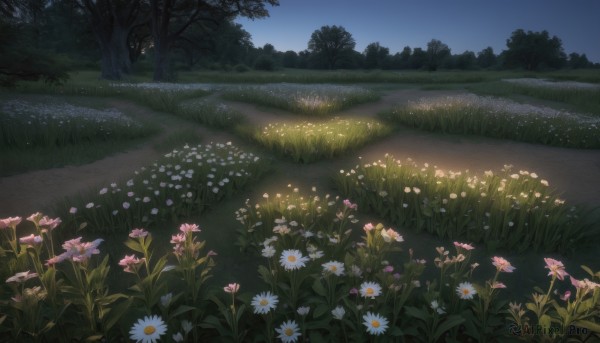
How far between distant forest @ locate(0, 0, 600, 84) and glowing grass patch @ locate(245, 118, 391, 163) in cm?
577

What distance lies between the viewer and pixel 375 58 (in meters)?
72.3

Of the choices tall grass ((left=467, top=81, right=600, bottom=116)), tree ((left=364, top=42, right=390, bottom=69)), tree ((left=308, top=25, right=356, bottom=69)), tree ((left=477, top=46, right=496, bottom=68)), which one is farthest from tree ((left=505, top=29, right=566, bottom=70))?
tall grass ((left=467, top=81, right=600, bottom=116))

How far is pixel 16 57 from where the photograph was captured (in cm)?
791

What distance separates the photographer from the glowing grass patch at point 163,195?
4586mm

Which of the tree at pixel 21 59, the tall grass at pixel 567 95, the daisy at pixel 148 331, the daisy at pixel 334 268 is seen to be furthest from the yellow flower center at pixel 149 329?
the tall grass at pixel 567 95

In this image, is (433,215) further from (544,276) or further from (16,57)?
(16,57)

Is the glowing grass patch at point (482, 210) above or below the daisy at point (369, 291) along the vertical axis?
below

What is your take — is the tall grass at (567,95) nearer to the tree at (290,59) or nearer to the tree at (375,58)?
the tree at (375,58)

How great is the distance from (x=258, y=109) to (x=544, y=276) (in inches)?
393

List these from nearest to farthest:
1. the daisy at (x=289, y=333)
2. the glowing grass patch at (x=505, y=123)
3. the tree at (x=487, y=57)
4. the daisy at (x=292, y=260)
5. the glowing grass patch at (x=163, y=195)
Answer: the daisy at (x=289, y=333) < the daisy at (x=292, y=260) < the glowing grass patch at (x=163, y=195) < the glowing grass patch at (x=505, y=123) < the tree at (x=487, y=57)

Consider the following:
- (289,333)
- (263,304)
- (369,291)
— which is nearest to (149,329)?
(263,304)

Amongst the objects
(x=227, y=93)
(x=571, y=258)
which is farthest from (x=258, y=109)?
(x=571, y=258)

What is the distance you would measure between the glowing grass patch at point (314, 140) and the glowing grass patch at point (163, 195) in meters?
1.04

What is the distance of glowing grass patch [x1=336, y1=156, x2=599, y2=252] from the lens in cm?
420
